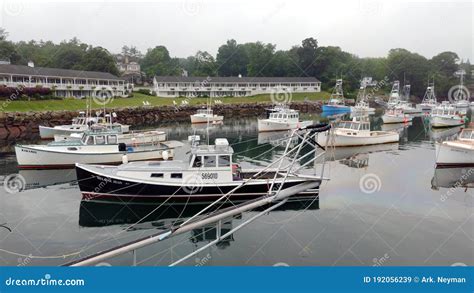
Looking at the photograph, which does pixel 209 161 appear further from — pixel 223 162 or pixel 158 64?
pixel 158 64

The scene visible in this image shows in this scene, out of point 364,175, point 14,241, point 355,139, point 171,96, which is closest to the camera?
point 14,241

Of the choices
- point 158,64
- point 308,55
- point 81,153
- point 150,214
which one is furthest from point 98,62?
point 150,214

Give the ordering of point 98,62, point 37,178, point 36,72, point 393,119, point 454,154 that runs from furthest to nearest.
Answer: point 98,62 → point 36,72 → point 393,119 → point 454,154 → point 37,178

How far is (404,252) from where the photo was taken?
13.1 metres

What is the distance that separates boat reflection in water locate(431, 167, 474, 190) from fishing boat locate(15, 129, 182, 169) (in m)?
17.5

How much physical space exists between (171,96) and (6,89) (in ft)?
130

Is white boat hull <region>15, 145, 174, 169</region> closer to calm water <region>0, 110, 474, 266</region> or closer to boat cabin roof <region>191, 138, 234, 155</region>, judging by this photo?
calm water <region>0, 110, 474, 266</region>

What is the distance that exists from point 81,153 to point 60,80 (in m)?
50.3

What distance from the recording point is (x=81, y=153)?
84.4 feet

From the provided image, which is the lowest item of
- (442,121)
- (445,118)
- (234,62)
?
(442,121)

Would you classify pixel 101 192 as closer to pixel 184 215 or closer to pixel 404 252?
pixel 184 215

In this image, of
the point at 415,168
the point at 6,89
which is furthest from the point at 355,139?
the point at 6,89

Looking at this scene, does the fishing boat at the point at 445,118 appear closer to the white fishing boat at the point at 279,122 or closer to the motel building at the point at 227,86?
the white fishing boat at the point at 279,122

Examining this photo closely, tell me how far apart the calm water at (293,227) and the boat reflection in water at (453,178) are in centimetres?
12
